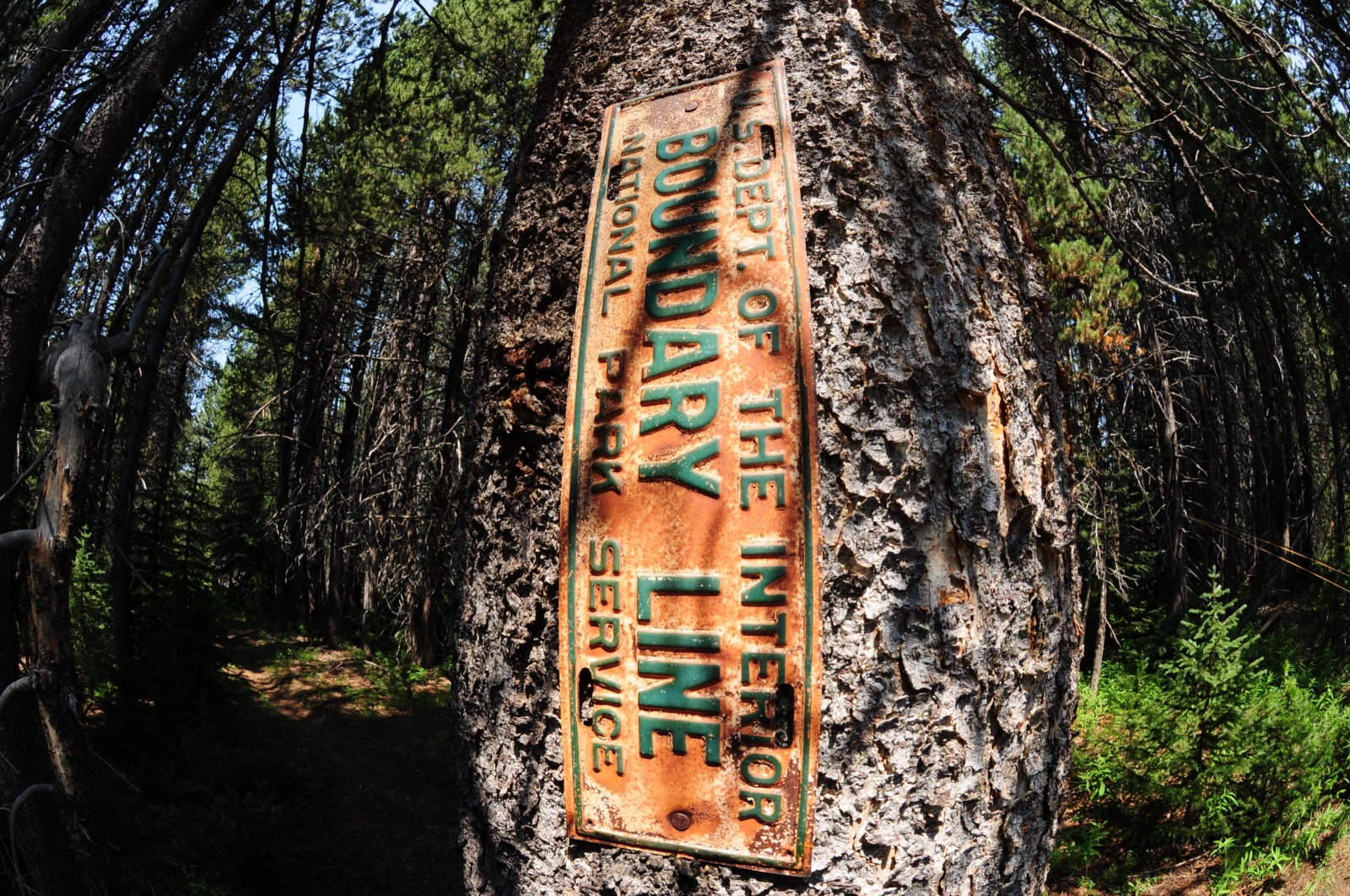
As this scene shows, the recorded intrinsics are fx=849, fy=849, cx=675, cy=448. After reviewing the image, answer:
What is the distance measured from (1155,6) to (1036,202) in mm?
5569

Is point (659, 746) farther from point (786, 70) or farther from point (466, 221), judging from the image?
point (466, 221)

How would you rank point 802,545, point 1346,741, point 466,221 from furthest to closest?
point 466,221 → point 1346,741 → point 802,545

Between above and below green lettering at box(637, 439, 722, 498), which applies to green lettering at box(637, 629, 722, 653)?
below

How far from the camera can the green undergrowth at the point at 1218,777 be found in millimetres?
5770

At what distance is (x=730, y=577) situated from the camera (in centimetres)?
120

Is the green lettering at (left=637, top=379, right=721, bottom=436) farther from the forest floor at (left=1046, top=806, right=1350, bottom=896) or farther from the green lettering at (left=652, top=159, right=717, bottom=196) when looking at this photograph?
the forest floor at (left=1046, top=806, right=1350, bottom=896)

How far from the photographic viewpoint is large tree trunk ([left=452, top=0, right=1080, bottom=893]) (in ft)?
3.99

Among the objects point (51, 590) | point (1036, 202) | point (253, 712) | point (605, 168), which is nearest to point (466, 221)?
point (253, 712)

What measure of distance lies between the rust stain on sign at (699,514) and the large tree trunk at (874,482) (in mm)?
72

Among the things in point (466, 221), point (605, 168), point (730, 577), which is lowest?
point (730, 577)

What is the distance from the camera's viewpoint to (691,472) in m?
1.25

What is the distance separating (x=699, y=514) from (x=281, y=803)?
678cm

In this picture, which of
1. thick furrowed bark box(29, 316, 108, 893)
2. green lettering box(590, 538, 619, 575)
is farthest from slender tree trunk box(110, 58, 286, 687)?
green lettering box(590, 538, 619, 575)

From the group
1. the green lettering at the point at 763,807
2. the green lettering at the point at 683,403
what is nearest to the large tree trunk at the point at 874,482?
the green lettering at the point at 763,807
